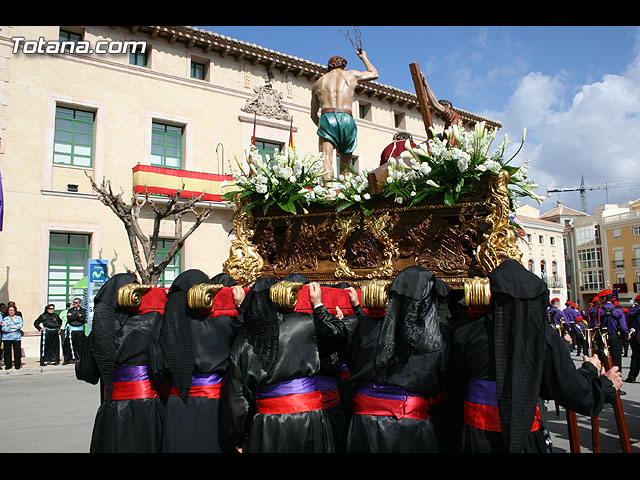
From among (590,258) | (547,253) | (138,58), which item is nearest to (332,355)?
(138,58)

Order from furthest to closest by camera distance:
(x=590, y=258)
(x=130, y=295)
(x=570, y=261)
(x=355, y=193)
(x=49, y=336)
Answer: (x=570, y=261) < (x=590, y=258) < (x=49, y=336) < (x=355, y=193) < (x=130, y=295)

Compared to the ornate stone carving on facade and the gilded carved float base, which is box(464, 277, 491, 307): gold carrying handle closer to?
the gilded carved float base

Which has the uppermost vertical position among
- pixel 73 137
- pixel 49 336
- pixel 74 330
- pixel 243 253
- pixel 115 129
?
pixel 115 129

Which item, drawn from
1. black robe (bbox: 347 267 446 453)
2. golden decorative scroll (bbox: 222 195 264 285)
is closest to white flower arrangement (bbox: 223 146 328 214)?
golden decorative scroll (bbox: 222 195 264 285)

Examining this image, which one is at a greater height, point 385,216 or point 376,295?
point 385,216

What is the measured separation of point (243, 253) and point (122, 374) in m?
1.50

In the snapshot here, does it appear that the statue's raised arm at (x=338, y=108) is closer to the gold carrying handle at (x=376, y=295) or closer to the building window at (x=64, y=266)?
the gold carrying handle at (x=376, y=295)

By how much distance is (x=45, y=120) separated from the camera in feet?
49.7

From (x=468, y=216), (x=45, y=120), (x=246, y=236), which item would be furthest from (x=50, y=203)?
(x=468, y=216)

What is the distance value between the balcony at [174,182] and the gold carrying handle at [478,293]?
13378 millimetres

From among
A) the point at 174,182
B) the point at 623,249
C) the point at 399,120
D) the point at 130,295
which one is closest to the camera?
the point at 130,295

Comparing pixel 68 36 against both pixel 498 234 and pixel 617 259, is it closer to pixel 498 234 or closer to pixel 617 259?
pixel 498 234

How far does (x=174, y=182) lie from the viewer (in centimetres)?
1672

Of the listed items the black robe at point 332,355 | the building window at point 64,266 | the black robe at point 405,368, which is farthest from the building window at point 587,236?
the black robe at point 405,368
